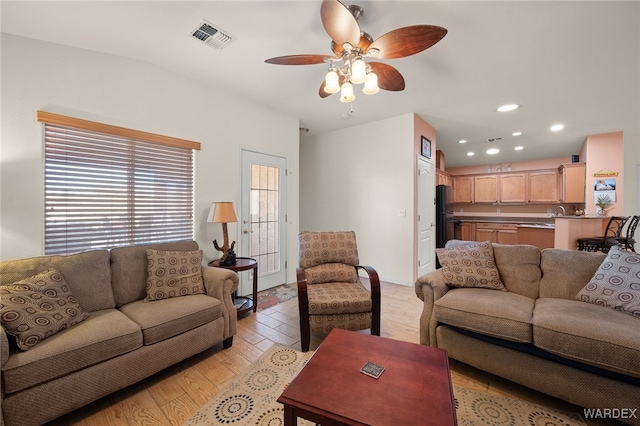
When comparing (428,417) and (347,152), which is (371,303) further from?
(347,152)

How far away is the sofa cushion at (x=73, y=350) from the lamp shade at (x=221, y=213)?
1236 mm

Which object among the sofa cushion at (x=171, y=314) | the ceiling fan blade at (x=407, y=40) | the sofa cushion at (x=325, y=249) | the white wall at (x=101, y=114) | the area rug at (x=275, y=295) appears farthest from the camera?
the area rug at (x=275, y=295)

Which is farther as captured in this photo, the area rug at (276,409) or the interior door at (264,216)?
the interior door at (264,216)

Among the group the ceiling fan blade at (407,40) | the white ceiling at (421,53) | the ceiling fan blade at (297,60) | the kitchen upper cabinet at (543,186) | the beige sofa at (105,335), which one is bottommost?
the beige sofa at (105,335)

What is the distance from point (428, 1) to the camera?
1.75 m

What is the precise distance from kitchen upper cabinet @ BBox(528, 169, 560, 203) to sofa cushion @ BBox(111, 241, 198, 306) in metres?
8.05

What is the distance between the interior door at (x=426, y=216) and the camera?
4.16m

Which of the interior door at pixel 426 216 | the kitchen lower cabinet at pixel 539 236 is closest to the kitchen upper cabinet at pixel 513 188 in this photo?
the kitchen lower cabinet at pixel 539 236

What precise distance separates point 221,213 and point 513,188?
726 cm

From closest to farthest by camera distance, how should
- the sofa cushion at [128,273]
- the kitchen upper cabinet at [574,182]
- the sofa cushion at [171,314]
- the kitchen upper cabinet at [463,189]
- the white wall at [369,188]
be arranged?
the sofa cushion at [171,314], the sofa cushion at [128,273], the white wall at [369,188], the kitchen upper cabinet at [574,182], the kitchen upper cabinet at [463,189]

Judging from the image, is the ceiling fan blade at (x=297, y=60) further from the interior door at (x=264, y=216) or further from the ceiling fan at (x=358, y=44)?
the interior door at (x=264, y=216)

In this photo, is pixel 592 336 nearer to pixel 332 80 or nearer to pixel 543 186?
pixel 332 80

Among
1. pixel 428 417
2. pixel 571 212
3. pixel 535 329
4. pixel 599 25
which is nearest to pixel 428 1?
pixel 599 25

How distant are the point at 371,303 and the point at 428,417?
1216mm
